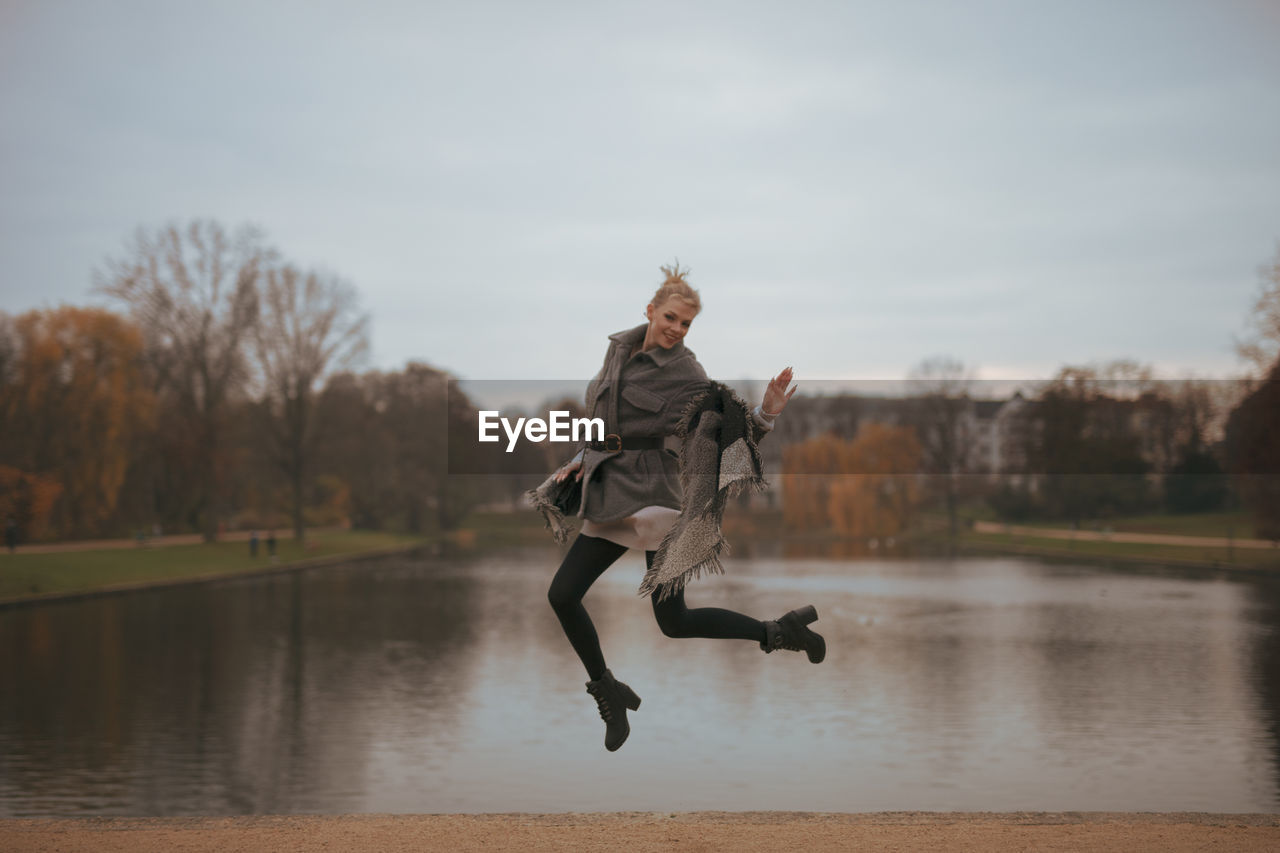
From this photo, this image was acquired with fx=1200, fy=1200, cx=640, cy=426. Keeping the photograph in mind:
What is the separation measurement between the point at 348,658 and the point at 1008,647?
651 inches

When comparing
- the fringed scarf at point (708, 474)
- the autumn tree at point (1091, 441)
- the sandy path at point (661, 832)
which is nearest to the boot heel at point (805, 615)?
the fringed scarf at point (708, 474)

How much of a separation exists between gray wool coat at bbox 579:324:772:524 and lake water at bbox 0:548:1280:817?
30.5 ft

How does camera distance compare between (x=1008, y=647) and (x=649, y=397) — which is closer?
(x=649, y=397)

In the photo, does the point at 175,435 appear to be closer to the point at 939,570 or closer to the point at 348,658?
the point at 348,658

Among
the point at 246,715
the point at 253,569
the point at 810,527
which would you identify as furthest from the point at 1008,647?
the point at 810,527

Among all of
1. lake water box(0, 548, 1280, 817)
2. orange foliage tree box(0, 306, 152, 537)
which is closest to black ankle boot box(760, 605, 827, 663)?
lake water box(0, 548, 1280, 817)

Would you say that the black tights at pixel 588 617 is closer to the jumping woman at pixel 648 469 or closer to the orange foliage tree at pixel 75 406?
the jumping woman at pixel 648 469

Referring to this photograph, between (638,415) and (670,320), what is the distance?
0.47 m

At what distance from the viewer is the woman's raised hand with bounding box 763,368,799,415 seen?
5.35m

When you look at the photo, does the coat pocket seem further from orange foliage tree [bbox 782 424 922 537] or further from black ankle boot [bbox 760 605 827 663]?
orange foliage tree [bbox 782 424 922 537]

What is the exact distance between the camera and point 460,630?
1243 inches

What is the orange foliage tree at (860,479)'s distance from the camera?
80062mm

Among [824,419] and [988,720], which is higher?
[824,419]

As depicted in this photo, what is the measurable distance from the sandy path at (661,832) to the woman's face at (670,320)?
9.61 ft
